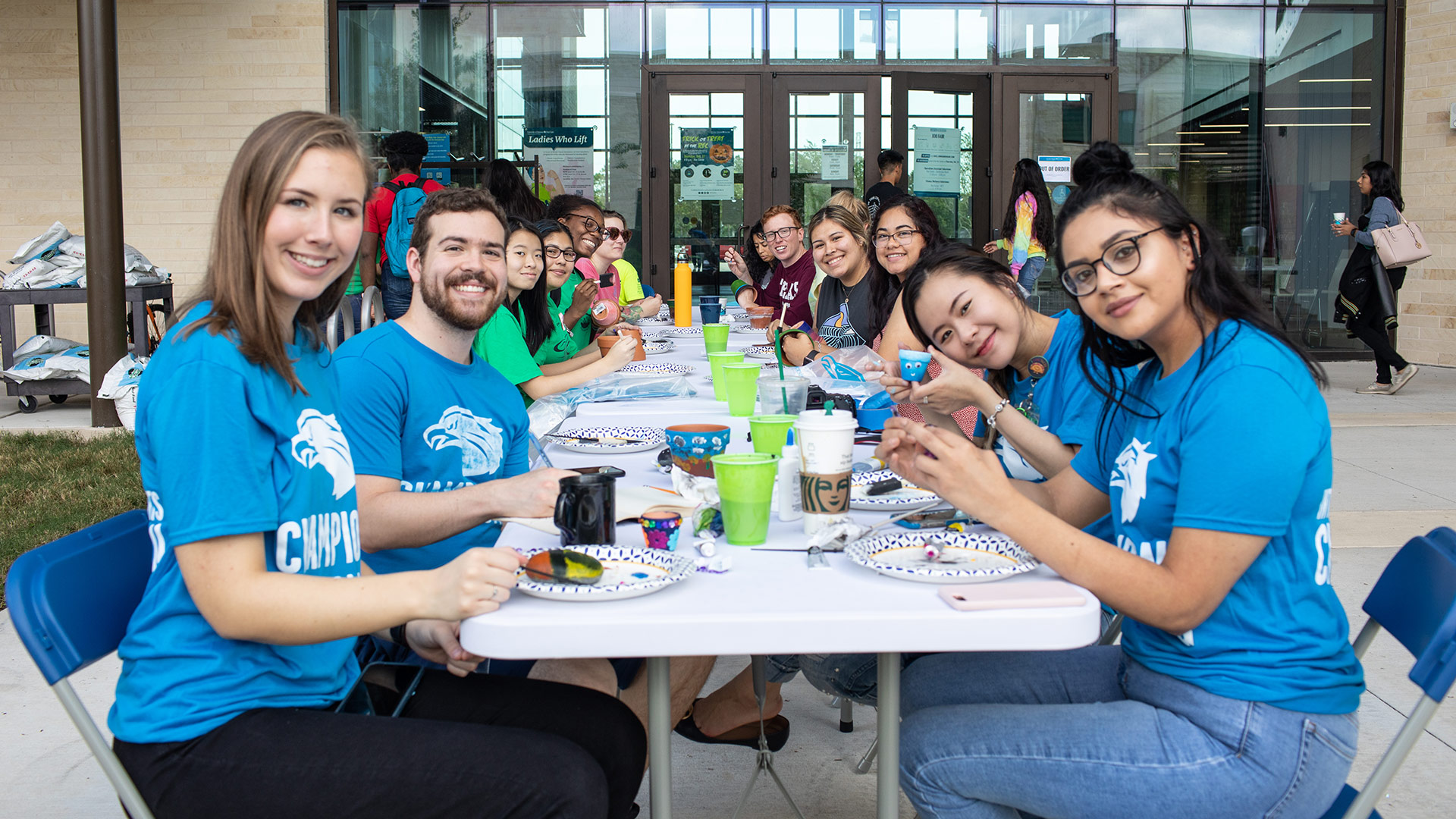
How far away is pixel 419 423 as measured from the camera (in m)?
2.19

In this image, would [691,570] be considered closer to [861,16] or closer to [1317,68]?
[861,16]

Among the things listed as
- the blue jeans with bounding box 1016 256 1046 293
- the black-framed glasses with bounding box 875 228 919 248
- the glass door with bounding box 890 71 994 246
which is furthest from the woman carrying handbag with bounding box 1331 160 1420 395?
the black-framed glasses with bounding box 875 228 919 248

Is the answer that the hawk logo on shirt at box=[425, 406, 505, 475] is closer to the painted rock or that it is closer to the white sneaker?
the painted rock

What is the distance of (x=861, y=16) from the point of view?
10.4 metres

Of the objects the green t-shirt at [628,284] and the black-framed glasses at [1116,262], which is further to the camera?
the green t-shirt at [628,284]

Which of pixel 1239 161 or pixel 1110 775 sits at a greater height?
pixel 1239 161

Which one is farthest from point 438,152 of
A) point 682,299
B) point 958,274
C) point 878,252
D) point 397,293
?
point 958,274

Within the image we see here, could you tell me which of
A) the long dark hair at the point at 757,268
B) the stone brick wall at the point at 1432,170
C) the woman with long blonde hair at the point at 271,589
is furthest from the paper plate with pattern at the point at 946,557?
the stone brick wall at the point at 1432,170

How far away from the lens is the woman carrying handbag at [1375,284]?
8.56 metres

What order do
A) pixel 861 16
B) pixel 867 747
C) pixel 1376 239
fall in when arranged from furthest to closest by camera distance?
pixel 861 16 → pixel 1376 239 → pixel 867 747

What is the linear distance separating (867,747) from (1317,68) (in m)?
10.5

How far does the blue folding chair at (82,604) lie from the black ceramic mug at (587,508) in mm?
653

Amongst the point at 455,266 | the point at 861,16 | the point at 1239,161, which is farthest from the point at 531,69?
the point at 455,266

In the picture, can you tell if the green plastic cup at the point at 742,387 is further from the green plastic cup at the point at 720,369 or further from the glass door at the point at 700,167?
the glass door at the point at 700,167
